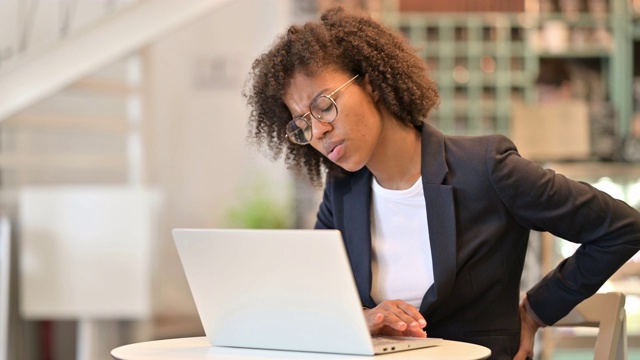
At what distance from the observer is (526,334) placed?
6.91 feet

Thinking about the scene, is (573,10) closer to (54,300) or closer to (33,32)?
(33,32)

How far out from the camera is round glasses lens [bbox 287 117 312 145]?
6.36ft

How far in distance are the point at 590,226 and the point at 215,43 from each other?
545cm

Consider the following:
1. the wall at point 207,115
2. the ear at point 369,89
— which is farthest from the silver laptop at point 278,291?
the wall at point 207,115

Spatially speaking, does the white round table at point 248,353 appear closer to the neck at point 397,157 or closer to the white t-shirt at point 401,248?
the white t-shirt at point 401,248

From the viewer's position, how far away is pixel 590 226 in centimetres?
196

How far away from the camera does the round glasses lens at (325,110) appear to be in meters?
1.92

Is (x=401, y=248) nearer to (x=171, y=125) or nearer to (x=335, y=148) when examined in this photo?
(x=335, y=148)

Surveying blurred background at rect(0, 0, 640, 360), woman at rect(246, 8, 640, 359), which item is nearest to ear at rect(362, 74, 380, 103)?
woman at rect(246, 8, 640, 359)

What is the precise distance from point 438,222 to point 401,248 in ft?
0.33

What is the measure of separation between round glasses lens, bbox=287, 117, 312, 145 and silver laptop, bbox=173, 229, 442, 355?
1.17 feet

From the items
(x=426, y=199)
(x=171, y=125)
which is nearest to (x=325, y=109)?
(x=426, y=199)

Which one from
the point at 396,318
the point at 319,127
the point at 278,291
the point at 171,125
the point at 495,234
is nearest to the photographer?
the point at 278,291

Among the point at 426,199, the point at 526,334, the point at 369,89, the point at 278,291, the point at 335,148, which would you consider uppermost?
the point at 369,89
